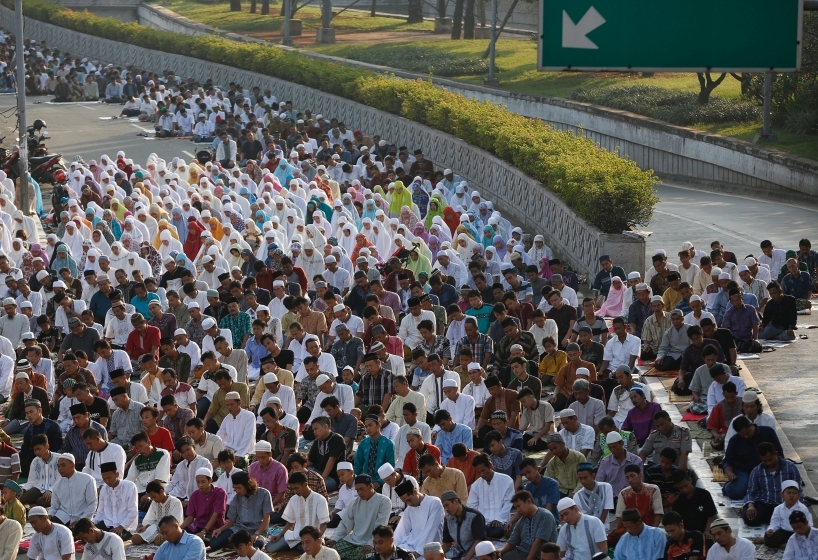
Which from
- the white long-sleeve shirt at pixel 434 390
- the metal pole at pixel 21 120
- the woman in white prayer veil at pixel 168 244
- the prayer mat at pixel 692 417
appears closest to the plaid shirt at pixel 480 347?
the white long-sleeve shirt at pixel 434 390

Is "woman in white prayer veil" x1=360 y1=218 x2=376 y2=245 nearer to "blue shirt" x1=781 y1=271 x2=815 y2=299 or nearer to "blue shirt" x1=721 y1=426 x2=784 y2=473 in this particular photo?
"blue shirt" x1=781 y1=271 x2=815 y2=299

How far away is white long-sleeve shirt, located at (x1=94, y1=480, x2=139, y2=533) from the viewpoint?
12.2 m

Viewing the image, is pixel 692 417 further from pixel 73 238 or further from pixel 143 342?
pixel 73 238

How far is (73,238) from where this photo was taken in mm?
21203

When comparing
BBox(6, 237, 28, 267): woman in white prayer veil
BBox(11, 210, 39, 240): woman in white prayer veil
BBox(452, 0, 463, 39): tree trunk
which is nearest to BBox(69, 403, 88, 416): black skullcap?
BBox(6, 237, 28, 267): woman in white prayer veil

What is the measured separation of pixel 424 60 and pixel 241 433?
3241 cm

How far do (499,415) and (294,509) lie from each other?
2106 millimetres

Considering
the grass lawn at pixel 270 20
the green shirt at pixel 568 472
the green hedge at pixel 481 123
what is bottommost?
the green shirt at pixel 568 472

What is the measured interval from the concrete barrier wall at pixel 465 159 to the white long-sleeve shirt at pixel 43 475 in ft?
30.7

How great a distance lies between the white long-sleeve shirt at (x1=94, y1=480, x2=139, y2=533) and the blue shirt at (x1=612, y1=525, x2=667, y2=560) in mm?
4223

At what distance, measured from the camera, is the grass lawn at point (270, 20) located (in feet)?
182

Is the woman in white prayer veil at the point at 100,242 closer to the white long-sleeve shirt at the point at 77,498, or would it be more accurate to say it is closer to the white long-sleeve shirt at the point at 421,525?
the white long-sleeve shirt at the point at 77,498

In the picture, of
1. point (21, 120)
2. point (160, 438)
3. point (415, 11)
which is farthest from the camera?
point (415, 11)

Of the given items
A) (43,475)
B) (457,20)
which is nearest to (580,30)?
(43,475)
